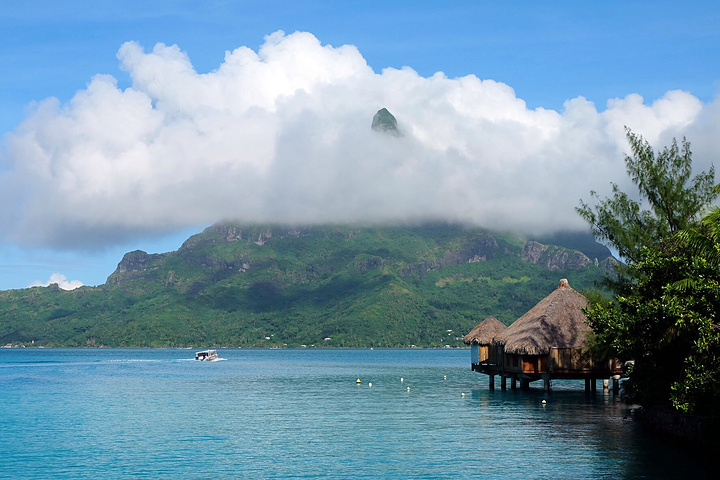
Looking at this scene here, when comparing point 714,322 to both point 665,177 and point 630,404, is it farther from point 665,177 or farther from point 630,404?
point 630,404

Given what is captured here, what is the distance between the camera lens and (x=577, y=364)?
44.4 metres

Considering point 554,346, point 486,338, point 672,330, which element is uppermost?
point 672,330

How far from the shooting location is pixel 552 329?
45.9 meters

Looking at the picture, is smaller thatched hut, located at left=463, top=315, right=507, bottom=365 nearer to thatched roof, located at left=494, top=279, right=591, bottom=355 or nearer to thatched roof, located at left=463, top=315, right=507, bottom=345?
thatched roof, located at left=463, top=315, right=507, bottom=345

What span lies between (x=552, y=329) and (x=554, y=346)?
1421 mm

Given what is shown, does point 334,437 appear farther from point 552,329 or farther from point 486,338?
point 486,338

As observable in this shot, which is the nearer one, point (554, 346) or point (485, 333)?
point (554, 346)

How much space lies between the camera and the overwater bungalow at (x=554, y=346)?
44438 mm

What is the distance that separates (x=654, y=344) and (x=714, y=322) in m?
5.07

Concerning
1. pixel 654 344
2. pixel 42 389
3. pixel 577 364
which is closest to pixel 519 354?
pixel 577 364

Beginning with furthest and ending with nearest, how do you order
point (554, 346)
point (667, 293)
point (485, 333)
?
point (485, 333)
point (554, 346)
point (667, 293)

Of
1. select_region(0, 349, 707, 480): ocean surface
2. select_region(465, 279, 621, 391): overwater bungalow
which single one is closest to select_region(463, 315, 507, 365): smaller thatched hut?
select_region(0, 349, 707, 480): ocean surface

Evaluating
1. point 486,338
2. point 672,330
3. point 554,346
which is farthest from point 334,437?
point 486,338

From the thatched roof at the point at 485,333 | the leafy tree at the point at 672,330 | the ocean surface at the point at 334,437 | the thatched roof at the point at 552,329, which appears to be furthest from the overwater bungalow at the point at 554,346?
the leafy tree at the point at 672,330
